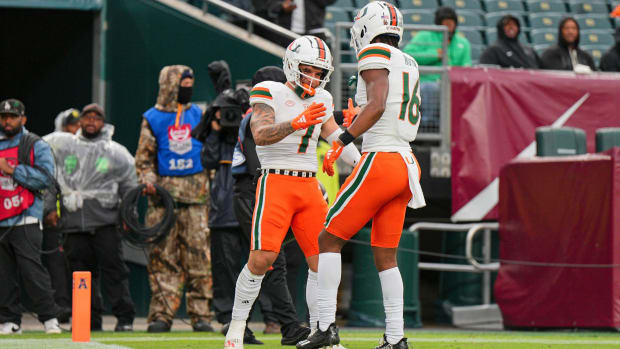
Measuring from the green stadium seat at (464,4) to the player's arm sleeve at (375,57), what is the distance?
1103 cm

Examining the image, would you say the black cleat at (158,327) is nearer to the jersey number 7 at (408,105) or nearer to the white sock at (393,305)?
the white sock at (393,305)

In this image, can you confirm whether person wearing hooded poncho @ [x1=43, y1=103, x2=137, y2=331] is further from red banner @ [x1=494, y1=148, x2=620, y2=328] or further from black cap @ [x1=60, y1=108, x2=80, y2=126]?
red banner @ [x1=494, y1=148, x2=620, y2=328]

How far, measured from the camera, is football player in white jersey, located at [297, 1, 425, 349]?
638cm

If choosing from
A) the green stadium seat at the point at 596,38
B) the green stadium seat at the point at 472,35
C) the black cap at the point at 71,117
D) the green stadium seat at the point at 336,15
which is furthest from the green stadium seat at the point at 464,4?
the black cap at the point at 71,117

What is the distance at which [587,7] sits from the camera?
721 inches

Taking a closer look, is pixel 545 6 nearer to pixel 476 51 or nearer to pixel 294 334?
pixel 476 51

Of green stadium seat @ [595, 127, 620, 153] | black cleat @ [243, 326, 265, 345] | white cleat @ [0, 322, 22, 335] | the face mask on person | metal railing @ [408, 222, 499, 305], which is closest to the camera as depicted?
black cleat @ [243, 326, 265, 345]

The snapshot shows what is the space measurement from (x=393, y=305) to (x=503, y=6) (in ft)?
39.6

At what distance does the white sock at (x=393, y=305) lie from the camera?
6418mm

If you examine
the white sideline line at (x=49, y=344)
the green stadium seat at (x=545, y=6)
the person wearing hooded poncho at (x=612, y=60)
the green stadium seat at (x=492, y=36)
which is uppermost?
the green stadium seat at (x=545, y=6)

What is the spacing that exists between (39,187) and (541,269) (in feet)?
15.4

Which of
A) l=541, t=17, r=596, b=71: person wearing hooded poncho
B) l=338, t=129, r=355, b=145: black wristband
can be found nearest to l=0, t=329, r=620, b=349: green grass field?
l=338, t=129, r=355, b=145: black wristband

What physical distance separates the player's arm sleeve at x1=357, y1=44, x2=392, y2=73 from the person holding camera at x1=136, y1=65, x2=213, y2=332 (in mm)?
3492

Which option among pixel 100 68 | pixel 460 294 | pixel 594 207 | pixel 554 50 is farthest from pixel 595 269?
pixel 100 68
